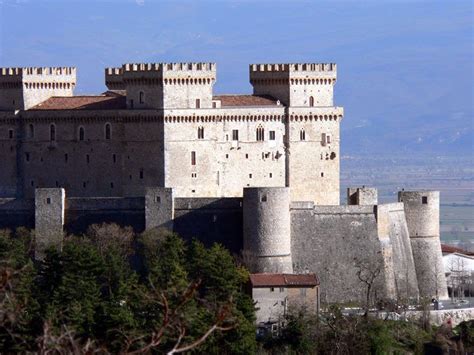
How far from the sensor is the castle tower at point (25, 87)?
7181 cm

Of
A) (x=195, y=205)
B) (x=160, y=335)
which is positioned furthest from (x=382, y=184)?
(x=160, y=335)

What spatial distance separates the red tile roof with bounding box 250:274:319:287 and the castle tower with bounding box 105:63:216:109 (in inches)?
358

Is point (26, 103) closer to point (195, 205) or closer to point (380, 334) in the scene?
point (195, 205)

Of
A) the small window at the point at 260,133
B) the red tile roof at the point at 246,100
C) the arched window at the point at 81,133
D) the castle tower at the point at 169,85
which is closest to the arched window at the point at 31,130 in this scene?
the arched window at the point at 81,133

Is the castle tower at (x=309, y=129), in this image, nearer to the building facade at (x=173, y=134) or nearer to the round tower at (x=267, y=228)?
the building facade at (x=173, y=134)

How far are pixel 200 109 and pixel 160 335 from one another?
42.4 meters

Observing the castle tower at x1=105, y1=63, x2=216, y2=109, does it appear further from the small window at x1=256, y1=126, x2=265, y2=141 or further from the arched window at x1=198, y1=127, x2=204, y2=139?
the small window at x1=256, y1=126, x2=265, y2=141

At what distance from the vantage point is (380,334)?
5950 cm

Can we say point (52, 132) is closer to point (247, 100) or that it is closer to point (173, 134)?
point (173, 134)

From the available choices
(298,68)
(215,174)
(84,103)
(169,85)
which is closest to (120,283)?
(215,174)

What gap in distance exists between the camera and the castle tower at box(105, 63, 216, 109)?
6881 centimetres

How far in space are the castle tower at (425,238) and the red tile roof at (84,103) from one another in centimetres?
1086

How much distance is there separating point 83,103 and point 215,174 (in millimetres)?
5738

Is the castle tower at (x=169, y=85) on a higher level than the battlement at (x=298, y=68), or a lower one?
lower
